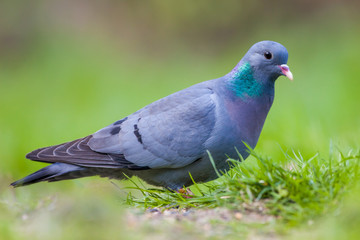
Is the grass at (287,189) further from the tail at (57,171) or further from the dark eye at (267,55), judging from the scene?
the tail at (57,171)

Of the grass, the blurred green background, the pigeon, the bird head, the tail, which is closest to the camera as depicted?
the grass

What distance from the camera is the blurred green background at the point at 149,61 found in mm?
7652

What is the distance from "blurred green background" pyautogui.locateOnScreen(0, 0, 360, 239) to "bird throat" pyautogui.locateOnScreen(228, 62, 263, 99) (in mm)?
1493

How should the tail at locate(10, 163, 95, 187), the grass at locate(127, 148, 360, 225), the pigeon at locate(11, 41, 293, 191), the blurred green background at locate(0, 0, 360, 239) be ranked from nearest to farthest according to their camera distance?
the grass at locate(127, 148, 360, 225)
the pigeon at locate(11, 41, 293, 191)
the tail at locate(10, 163, 95, 187)
the blurred green background at locate(0, 0, 360, 239)

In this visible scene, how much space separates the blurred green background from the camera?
301 inches

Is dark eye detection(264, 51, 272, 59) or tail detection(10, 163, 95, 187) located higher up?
dark eye detection(264, 51, 272, 59)

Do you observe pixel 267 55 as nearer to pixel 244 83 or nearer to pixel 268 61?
pixel 268 61

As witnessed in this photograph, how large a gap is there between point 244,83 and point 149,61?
9.37 m

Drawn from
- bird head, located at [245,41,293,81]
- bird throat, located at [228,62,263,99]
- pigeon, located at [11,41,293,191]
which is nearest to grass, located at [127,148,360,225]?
pigeon, located at [11,41,293,191]

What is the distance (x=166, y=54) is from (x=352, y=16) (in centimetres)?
489

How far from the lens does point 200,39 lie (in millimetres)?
13773

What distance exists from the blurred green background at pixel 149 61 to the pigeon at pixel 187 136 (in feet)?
4.89

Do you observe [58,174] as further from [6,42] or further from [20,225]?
[6,42]

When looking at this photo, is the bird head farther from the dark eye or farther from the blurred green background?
the blurred green background
